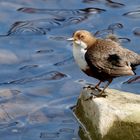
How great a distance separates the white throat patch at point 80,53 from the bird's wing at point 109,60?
1.6 inches

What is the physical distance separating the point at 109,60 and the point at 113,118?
557 mm

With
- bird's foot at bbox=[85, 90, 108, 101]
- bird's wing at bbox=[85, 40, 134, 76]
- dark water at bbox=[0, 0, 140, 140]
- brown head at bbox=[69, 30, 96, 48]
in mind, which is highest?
brown head at bbox=[69, 30, 96, 48]

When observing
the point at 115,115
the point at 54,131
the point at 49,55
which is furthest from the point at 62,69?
the point at 115,115

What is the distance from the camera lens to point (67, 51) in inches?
322

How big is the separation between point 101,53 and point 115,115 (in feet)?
1.93

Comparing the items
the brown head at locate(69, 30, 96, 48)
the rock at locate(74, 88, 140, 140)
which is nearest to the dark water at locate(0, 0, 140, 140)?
the rock at locate(74, 88, 140, 140)

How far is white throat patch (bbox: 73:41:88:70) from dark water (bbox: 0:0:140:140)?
2.13ft

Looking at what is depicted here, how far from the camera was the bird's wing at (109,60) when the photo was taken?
5.98 meters

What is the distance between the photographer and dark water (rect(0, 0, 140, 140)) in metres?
6.63

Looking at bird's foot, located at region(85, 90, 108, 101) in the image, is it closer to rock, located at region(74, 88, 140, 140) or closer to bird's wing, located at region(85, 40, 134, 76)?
rock, located at region(74, 88, 140, 140)

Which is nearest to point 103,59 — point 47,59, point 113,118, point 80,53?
point 80,53

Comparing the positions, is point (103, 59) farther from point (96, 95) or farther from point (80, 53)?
point (96, 95)

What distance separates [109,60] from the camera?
604 cm

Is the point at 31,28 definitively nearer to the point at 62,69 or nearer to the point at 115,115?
the point at 62,69
